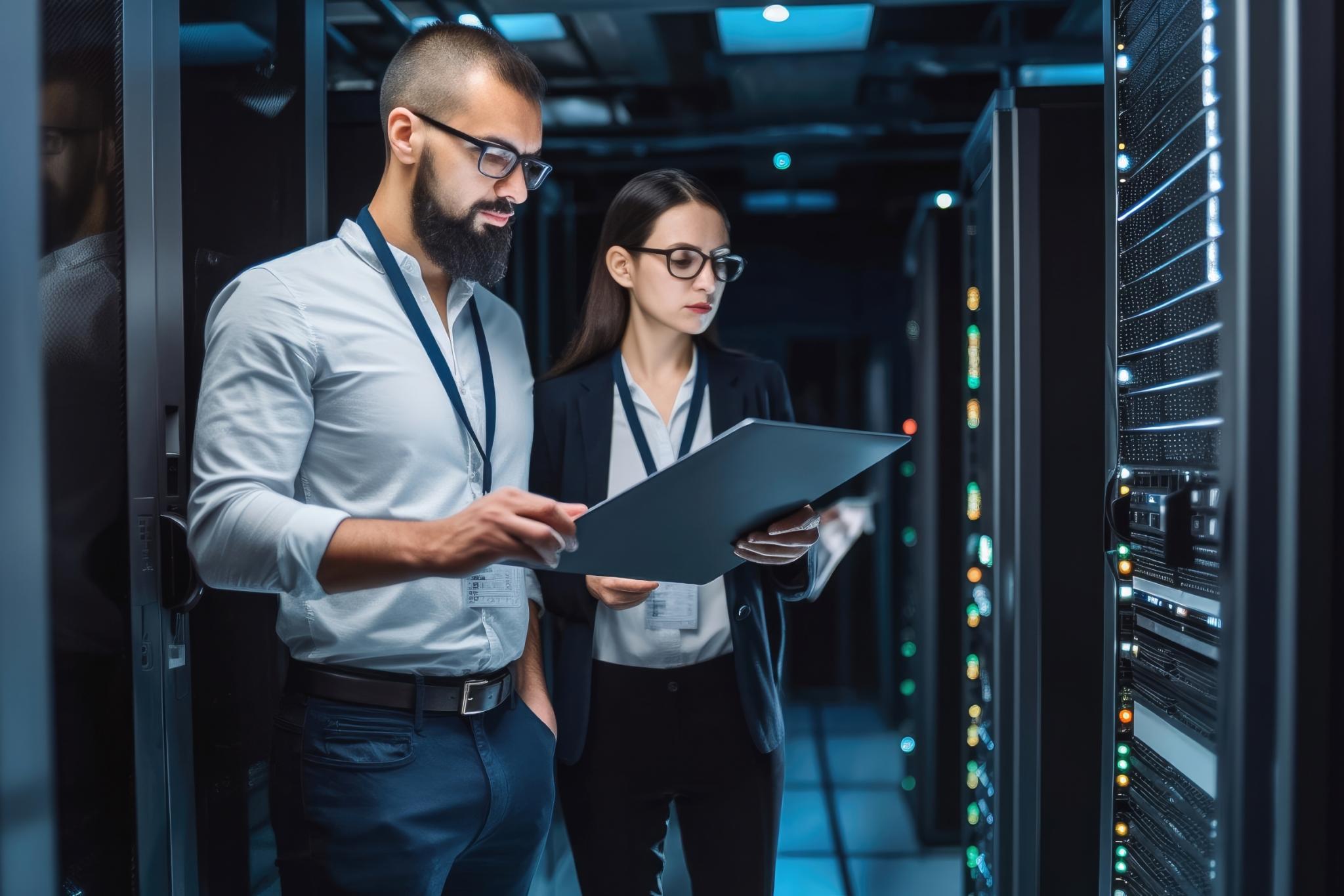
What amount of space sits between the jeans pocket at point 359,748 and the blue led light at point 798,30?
2044mm

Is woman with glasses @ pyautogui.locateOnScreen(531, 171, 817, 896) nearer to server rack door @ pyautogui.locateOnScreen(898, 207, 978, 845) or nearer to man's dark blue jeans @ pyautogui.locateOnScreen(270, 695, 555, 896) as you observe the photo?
man's dark blue jeans @ pyautogui.locateOnScreen(270, 695, 555, 896)

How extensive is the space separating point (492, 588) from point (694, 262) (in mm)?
796

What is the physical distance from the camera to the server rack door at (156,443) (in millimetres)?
1521

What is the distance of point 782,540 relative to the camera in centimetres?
160

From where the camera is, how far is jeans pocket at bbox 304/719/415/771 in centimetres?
138

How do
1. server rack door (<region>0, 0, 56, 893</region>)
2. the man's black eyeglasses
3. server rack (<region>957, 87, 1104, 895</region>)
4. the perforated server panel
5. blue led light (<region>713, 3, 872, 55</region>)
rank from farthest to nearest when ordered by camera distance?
blue led light (<region>713, 3, 872, 55</region>) < server rack (<region>957, 87, 1104, 895</region>) < the man's black eyeglasses < the perforated server panel < server rack door (<region>0, 0, 56, 893</region>)

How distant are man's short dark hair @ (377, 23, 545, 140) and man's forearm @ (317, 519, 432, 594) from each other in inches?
25.0

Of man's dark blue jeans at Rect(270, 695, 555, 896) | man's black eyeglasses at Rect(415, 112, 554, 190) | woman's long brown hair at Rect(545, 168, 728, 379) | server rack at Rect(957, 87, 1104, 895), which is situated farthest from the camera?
server rack at Rect(957, 87, 1104, 895)

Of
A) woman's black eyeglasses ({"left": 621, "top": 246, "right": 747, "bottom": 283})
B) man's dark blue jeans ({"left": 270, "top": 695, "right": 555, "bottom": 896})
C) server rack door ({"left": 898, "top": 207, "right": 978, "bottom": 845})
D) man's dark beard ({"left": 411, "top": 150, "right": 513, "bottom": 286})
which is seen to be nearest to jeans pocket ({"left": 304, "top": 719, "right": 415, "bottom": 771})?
man's dark blue jeans ({"left": 270, "top": 695, "right": 555, "bottom": 896})

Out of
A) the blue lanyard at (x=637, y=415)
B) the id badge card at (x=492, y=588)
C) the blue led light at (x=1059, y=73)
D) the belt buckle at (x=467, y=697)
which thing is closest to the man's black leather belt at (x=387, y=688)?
the belt buckle at (x=467, y=697)

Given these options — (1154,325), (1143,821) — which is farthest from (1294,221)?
(1143,821)

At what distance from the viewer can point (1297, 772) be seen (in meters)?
1.04

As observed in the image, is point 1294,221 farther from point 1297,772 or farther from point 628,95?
point 628,95

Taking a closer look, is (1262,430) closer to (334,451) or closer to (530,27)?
(334,451)
